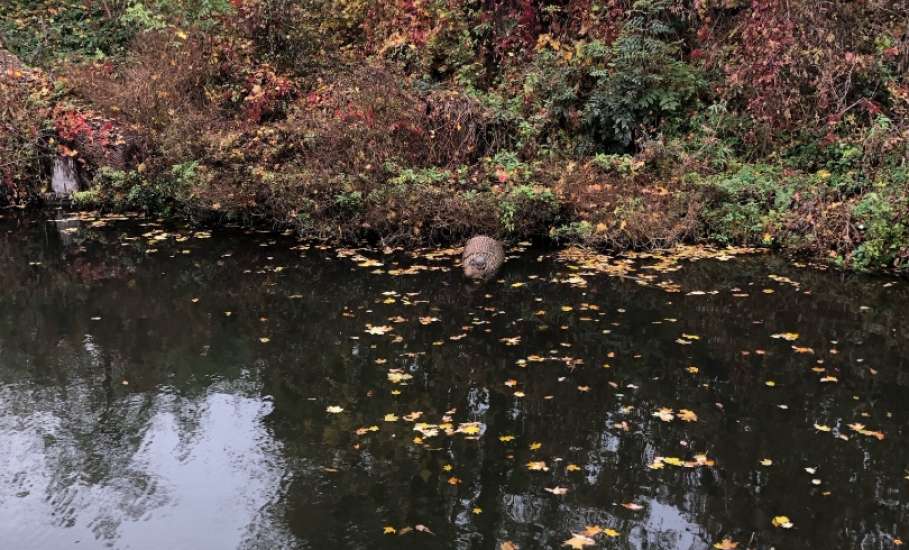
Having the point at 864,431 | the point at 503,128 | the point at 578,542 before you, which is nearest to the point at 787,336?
the point at 864,431

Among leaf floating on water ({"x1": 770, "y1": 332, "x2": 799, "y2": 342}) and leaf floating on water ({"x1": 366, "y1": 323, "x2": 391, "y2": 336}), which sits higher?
leaf floating on water ({"x1": 366, "y1": 323, "x2": 391, "y2": 336})

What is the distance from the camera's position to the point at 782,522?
14.9 ft

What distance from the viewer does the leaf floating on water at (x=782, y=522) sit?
4.51m

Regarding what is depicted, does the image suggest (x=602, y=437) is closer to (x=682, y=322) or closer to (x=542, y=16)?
(x=682, y=322)

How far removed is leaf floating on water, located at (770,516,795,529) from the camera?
4508 mm

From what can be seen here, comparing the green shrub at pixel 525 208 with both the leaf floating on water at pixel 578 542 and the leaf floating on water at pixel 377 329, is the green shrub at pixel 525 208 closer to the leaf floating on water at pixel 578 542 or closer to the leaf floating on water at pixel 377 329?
the leaf floating on water at pixel 377 329

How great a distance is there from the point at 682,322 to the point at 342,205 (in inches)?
211

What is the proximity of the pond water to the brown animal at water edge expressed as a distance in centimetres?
26

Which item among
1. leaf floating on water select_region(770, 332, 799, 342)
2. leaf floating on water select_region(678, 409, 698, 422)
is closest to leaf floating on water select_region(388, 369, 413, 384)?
leaf floating on water select_region(678, 409, 698, 422)

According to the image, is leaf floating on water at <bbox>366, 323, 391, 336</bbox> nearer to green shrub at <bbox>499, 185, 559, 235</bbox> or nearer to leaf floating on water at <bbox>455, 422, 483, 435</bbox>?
leaf floating on water at <bbox>455, 422, 483, 435</bbox>

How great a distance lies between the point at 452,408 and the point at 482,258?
3875 millimetres

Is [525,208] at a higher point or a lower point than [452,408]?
higher

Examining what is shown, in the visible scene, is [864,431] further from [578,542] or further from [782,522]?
[578,542]

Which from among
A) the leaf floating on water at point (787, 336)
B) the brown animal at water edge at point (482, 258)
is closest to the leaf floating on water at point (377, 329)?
the brown animal at water edge at point (482, 258)
